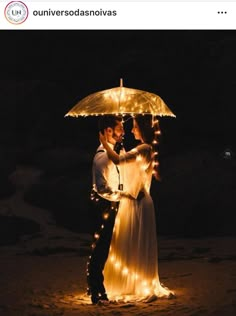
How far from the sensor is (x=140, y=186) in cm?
811

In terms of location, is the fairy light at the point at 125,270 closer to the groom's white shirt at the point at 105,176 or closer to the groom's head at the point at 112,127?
the groom's white shirt at the point at 105,176

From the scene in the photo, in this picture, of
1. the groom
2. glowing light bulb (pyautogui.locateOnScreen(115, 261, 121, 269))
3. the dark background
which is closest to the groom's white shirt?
the groom

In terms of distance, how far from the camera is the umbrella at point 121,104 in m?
7.84

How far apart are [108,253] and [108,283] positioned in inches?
19.7

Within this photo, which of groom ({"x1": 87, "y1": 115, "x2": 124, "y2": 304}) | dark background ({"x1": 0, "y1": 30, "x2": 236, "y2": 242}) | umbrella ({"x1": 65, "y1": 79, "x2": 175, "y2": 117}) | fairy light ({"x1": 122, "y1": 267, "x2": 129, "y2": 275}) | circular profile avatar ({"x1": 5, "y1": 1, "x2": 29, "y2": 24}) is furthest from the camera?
dark background ({"x1": 0, "y1": 30, "x2": 236, "y2": 242})

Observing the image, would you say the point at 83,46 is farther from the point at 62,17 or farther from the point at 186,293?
the point at 186,293

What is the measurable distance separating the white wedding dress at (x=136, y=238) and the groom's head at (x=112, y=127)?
1.07 feet

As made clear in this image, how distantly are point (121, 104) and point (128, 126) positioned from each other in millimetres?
13958

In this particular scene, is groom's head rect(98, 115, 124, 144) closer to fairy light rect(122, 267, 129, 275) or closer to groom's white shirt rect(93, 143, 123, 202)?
groom's white shirt rect(93, 143, 123, 202)

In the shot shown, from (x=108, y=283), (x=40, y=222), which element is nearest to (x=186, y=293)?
(x=108, y=283)

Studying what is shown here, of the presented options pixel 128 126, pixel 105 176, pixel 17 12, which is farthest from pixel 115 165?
pixel 128 126

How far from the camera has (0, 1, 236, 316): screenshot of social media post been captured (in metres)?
8.10

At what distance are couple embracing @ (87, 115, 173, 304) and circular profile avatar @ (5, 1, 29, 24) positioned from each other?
467 centimetres

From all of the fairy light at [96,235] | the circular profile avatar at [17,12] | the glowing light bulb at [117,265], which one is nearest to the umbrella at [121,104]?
the fairy light at [96,235]
